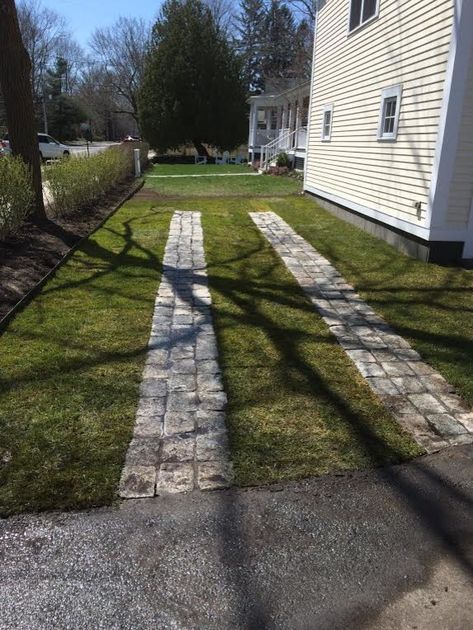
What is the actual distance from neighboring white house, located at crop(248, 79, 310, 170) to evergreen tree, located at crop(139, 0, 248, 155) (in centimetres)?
262

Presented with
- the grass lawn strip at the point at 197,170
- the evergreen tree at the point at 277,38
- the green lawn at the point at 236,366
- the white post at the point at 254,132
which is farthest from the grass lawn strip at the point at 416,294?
the evergreen tree at the point at 277,38

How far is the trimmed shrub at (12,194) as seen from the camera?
678cm

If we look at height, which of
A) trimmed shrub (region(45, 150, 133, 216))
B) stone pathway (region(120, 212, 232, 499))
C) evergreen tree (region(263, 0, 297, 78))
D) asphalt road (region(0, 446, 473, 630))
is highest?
evergreen tree (region(263, 0, 297, 78))

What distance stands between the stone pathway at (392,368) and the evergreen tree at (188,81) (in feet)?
91.1

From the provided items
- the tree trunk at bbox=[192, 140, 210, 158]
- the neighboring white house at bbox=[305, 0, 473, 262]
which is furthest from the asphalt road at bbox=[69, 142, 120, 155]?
the neighboring white house at bbox=[305, 0, 473, 262]

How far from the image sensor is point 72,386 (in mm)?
3396

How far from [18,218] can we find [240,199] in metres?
7.50

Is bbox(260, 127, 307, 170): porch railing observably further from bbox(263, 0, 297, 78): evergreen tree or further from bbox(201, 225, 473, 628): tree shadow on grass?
bbox(263, 0, 297, 78): evergreen tree

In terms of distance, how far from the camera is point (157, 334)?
4.38m

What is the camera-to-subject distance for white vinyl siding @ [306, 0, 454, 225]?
21.7 feet

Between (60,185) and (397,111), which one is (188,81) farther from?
(397,111)

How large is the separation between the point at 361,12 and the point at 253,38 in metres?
48.1

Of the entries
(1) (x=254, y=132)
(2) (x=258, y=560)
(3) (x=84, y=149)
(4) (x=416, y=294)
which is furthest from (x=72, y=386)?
(3) (x=84, y=149)

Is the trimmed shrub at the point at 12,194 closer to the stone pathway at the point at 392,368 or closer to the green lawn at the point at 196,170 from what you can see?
the stone pathway at the point at 392,368
